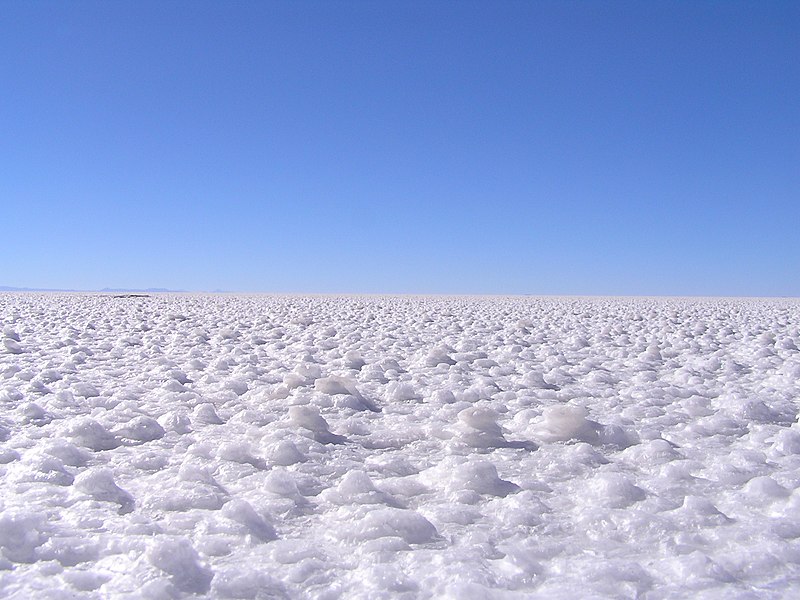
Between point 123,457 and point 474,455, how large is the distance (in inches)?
59.7

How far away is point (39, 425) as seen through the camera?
9.93 feet

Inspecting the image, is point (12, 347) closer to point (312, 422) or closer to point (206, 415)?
point (206, 415)

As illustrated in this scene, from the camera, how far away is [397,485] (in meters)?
2.27

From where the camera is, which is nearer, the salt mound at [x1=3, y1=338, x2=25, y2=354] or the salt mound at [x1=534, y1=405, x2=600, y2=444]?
the salt mound at [x1=534, y1=405, x2=600, y2=444]

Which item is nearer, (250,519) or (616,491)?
(250,519)

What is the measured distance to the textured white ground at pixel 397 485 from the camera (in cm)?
161

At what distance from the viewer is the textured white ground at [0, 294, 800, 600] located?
1.61 m

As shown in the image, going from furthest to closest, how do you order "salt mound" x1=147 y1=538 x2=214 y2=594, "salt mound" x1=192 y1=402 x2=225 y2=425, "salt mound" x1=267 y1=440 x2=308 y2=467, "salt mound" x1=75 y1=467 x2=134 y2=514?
"salt mound" x1=192 y1=402 x2=225 y2=425 < "salt mound" x1=267 y1=440 x2=308 y2=467 < "salt mound" x1=75 y1=467 x2=134 y2=514 < "salt mound" x1=147 y1=538 x2=214 y2=594

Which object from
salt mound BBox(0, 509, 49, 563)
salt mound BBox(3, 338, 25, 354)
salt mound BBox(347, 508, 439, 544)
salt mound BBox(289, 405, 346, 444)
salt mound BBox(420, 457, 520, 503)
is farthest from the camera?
salt mound BBox(3, 338, 25, 354)

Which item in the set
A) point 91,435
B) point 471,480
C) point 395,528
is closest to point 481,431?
point 471,480

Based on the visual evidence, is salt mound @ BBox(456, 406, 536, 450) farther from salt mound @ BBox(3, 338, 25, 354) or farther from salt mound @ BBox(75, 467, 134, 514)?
salt mound @ BBox(3, 338, 25, 354)

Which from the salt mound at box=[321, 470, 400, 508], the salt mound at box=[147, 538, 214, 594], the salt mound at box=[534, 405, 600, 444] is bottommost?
the salt mound at box=[147, 538, 214, 594]

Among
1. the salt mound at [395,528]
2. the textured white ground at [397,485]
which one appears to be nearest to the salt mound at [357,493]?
the textured white ground at [397,485]

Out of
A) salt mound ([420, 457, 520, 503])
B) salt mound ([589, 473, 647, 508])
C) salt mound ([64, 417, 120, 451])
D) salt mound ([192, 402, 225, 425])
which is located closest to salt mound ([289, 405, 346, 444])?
salt mound ([192, 402, 225, 425])
